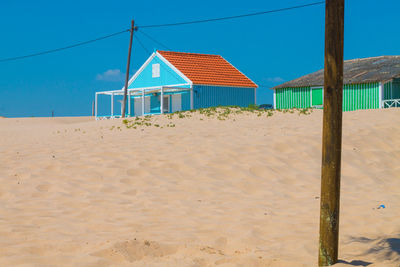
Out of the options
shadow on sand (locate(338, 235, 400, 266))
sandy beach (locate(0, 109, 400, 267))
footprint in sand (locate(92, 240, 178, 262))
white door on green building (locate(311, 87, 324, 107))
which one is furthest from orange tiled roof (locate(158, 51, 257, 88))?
footprint in sand (locate(92, 240, 178, 262))

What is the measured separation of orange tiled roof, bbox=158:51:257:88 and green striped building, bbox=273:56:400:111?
10.2ft

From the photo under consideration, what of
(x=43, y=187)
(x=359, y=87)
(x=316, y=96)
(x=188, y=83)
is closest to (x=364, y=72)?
(x=359, y=87)

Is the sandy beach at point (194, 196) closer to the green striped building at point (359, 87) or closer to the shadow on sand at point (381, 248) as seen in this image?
the shadow on sand at point (381, 248)

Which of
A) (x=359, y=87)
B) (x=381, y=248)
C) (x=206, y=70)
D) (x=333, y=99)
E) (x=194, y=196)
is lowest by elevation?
(x=381, y=248)

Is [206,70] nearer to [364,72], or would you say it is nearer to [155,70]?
[155,70]

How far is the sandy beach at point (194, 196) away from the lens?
5.27 m

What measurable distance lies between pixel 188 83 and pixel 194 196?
2382 cm

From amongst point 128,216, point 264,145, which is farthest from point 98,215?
point 264,145

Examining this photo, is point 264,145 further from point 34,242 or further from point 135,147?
point 34,242

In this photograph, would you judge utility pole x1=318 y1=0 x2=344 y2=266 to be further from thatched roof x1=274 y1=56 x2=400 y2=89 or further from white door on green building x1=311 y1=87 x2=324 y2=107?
white door on green building x1=311 y1=87 x2=324 y2=107

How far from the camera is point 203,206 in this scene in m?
7.75

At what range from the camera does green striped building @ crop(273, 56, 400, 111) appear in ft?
91.4

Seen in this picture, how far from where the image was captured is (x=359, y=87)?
2881 centimetres

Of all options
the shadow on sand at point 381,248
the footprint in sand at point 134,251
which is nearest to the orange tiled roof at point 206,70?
the shadow on sand at point 381,248
